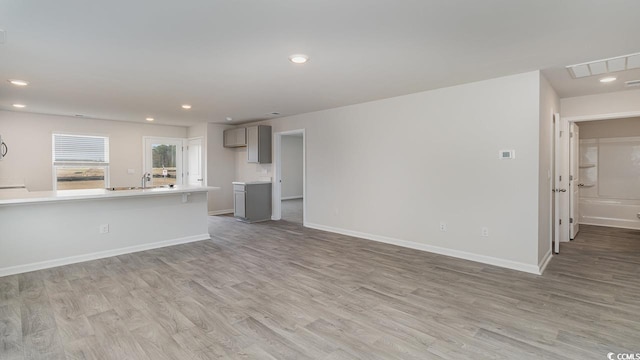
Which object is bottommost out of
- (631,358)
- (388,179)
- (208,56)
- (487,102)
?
(631,358)

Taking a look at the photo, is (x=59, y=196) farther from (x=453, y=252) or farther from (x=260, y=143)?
(x=453, y=252)

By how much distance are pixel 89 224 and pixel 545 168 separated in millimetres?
6012

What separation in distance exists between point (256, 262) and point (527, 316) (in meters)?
2.97

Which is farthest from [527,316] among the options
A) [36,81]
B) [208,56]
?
[36,81]

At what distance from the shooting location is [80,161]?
276 inches

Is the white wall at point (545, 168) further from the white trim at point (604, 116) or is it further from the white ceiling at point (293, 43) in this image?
the white trim at point (604, 116)

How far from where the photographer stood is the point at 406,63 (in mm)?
3348

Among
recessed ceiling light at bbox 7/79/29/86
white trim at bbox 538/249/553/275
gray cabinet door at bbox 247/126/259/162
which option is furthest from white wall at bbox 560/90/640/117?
recessed ceiling light at bbox 7/79/29/86

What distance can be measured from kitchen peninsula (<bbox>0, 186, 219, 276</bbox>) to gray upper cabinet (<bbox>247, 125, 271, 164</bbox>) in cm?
201

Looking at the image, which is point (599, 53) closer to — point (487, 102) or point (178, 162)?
point (487, 102)

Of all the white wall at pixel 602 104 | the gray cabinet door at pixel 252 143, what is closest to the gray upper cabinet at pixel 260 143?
the gray cabinet door at pixel 252 143

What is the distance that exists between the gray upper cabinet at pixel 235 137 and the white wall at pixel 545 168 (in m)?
5.79

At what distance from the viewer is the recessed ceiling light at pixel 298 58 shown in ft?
10.1

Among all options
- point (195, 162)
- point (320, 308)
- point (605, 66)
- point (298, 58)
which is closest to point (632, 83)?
point (605, 66)
